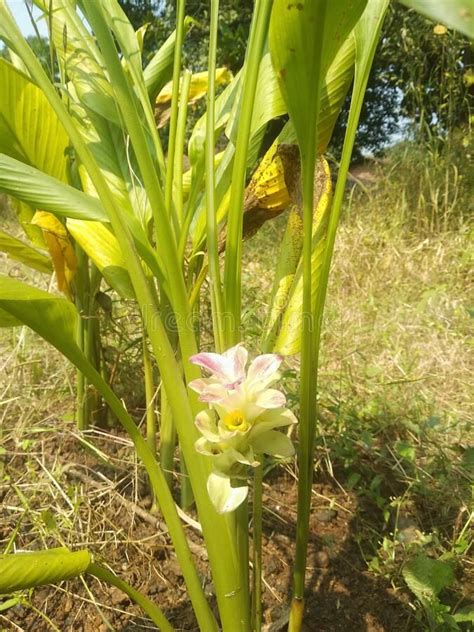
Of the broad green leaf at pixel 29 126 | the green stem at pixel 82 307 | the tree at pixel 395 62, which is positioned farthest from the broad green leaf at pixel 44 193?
the tree at pixel 395 62

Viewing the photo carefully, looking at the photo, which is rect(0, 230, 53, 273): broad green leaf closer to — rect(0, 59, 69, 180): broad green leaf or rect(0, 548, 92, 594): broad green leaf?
rect(0, 59, 69, 180): broad green leaf

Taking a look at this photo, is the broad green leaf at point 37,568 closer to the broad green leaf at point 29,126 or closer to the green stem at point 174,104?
the green stem at point 174,104

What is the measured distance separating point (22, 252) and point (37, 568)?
55 centimetres

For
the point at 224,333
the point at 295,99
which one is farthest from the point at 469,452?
the point at 295,99

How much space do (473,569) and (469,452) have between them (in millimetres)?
142

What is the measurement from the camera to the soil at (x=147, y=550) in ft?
2.11

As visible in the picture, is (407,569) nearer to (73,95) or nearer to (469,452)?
(469,452)

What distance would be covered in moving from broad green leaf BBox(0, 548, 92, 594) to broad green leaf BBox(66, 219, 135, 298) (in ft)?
1.06

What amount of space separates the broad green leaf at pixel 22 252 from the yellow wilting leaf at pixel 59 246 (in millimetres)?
51

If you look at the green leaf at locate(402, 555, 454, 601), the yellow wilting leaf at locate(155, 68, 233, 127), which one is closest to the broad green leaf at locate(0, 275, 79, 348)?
the green leaf at locate(402, 555, 454, 601)

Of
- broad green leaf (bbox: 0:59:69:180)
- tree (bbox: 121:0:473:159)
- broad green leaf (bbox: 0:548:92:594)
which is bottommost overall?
broad green leaf (bbox: 0:548:92:594)

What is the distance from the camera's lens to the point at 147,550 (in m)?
0.74

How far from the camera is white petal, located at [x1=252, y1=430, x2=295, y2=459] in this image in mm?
411

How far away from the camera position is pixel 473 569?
0.70 m
